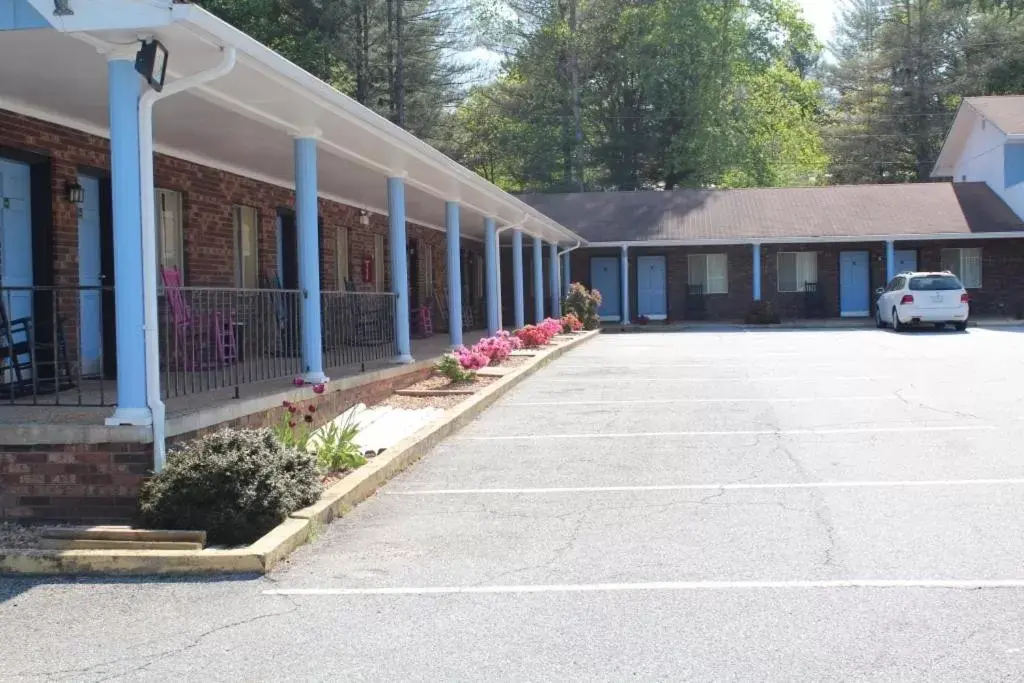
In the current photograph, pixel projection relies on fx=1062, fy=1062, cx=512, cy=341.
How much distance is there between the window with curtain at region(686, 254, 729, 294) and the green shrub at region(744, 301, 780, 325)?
2.55 metres

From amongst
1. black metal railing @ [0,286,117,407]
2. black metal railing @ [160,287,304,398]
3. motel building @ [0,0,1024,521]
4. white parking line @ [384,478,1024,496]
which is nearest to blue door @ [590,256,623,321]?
motel building @ [0,0,1024,521]

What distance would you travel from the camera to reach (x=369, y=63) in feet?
128

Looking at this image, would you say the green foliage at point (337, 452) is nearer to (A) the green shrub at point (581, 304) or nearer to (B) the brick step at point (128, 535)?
(B) the brick step at point (128, 535)

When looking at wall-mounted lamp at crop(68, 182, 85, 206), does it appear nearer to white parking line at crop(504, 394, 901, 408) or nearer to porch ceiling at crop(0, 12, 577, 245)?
porch ceiling at crop(0, 12, 577, 245)

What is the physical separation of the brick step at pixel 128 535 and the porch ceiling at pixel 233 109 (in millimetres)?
2898

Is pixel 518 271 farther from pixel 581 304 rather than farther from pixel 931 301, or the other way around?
pixel 931 301

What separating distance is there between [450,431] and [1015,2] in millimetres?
50160

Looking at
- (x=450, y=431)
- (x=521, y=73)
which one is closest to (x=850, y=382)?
(x=450, y=431)

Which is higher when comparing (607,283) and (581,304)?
(607,283)

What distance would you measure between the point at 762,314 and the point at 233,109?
77.4ft

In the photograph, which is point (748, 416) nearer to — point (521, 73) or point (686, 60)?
point (686, 60)

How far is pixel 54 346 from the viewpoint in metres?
7.70

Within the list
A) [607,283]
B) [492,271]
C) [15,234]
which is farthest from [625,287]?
[15,234]

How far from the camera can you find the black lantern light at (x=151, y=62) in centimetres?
628
